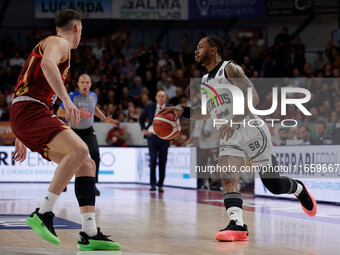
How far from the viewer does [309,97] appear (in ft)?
51.4

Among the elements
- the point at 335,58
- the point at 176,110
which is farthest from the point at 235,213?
the point at 335,58

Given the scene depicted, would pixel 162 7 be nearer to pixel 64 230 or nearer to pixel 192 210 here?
pixel 192 210

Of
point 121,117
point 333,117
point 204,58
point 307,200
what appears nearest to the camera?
point 204,58

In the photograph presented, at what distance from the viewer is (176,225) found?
701 centimetres

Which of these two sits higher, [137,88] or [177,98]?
[137,88]

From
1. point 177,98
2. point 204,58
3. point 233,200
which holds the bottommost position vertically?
point 233,200

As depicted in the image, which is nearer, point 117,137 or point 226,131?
point 226,131

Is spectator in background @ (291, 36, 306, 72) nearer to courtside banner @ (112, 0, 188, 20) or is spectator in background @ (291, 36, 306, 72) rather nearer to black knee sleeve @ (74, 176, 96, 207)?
courtside banner @ (112, 0, 188, 20)

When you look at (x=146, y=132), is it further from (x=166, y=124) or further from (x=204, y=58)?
(x=204, y=58)

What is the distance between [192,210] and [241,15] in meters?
13.5

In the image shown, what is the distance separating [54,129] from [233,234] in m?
1.98

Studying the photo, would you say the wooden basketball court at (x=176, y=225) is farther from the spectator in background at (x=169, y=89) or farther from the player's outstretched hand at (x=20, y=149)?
the spectator in background at (x=169, y=89)

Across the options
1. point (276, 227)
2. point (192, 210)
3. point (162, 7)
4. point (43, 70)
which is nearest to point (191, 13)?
point (162, 7)

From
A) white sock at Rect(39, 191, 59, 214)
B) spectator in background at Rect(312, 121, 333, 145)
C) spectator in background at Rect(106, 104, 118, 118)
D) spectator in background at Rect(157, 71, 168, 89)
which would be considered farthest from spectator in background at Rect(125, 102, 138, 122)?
white sock at Rect(39, 191, 59, 214)
